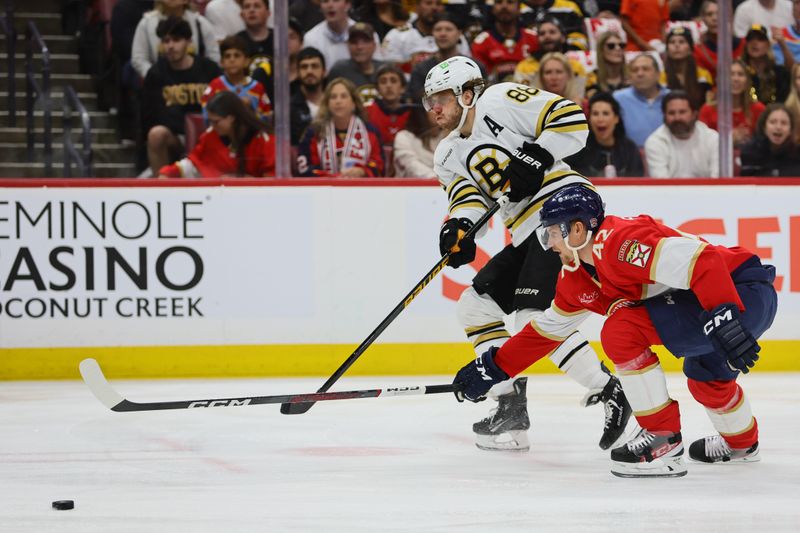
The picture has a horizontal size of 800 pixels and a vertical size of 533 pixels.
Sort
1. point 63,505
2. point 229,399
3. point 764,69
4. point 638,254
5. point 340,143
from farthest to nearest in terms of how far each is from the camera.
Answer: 1. point 764,69
2. point 340,143
3. point 229,399
4. point 638,254
5. point 63,505

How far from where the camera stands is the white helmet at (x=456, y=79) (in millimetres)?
3971

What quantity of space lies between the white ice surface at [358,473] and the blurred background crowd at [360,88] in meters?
1.28

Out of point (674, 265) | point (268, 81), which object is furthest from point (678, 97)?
point (674, 265)

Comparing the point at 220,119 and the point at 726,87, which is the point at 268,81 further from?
the point at 726,87

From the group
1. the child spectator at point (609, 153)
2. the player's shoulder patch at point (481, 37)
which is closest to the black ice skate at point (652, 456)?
the child spectator at point (609, 153)

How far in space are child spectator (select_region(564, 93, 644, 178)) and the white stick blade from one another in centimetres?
298

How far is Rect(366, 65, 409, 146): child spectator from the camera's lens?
6023 millimetres

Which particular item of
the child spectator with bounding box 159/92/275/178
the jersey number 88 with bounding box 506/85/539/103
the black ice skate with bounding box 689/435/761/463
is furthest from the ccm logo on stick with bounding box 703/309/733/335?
the child spectator with bounding box 159/92/275/178

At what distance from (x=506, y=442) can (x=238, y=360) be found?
2190mm

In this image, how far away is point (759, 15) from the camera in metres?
6.26

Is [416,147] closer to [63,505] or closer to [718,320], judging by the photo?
[718,320]

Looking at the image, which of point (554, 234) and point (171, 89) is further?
point (171, 89)

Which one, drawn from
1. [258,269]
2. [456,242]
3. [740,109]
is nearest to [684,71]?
[740,109]

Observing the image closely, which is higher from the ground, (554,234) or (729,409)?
(554,234)
